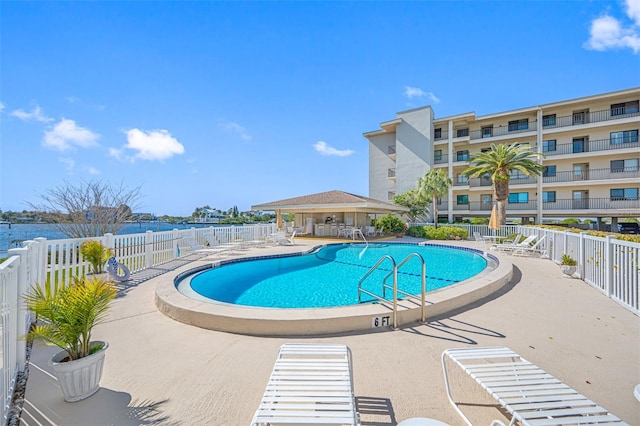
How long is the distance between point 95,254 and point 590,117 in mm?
36017

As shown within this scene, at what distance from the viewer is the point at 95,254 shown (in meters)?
6.39

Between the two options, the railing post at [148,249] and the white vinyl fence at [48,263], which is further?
the railing post at [148,249]

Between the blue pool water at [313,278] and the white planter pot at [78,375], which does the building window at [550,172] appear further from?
the white planter pot at [78,375]

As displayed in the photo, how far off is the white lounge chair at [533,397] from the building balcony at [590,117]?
3180 cm

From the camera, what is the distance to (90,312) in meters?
2.56

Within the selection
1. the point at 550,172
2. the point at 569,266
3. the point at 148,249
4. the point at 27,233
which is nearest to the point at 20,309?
the point at 148,249

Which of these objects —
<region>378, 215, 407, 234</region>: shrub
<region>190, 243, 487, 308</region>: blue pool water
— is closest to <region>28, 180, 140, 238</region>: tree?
<region>190, 243, 487, 308</region>: blue pool water

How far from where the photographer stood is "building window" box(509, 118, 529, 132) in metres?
26.9

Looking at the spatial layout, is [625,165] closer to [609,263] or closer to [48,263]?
[609,263]

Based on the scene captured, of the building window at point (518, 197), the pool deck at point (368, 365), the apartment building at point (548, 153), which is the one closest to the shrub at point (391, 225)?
the apartment building at point (548, 153)

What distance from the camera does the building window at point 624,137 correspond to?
23.0 meters

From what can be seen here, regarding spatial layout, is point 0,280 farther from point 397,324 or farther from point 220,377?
point 397,324

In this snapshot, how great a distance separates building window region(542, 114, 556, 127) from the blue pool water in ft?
69.8

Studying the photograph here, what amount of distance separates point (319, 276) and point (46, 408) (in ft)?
23.6
